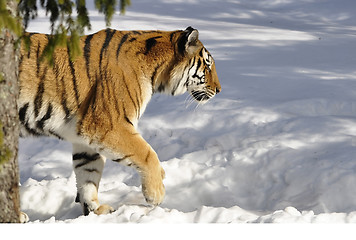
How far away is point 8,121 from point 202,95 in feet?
6.28

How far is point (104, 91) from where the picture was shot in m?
3.82

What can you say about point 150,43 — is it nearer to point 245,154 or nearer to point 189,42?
point 189,42

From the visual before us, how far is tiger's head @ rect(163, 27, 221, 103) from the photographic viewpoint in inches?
161

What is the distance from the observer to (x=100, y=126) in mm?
3764

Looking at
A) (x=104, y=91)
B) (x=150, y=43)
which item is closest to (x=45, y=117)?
(x=104, y=91)

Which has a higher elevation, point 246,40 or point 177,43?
point 177,43

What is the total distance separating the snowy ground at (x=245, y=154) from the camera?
13.5 ft

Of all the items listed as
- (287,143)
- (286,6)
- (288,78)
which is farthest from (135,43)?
(286,6)

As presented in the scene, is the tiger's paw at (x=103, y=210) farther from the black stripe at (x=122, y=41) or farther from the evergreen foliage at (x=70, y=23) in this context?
the evergreen foliage at (x=70, y=23)

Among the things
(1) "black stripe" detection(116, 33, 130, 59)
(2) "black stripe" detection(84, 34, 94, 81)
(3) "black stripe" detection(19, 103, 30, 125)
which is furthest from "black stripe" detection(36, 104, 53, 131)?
(1) "black stripe" detection(116, 33, 130, 59)

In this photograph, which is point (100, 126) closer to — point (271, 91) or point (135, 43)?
point (135, 43)

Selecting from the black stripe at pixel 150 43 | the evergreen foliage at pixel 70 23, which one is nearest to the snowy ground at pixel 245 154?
the black stripe at pixel 150 43

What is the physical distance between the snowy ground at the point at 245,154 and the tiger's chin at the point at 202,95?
0.65 ft

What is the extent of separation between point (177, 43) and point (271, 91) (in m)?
3.19
